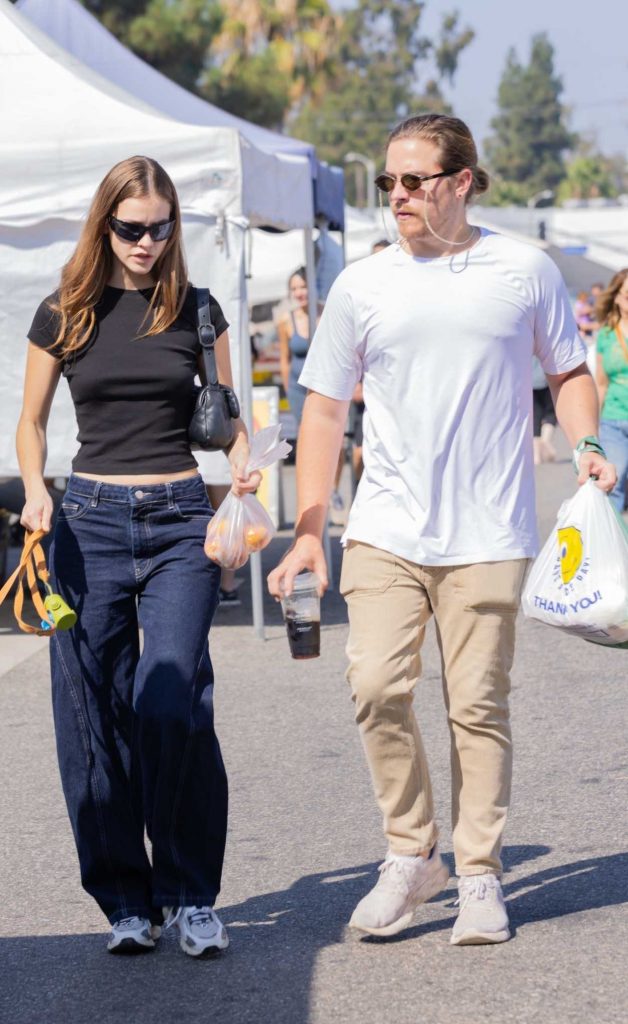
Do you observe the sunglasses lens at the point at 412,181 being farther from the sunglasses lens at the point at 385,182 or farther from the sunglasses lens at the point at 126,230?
the sunglasses lens at the point at 126,230

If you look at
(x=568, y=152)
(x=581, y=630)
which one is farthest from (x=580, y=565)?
(x=568, y=152)

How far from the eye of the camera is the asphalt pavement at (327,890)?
372cm

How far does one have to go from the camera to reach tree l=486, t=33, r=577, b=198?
491ft

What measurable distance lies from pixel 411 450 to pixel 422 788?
852 millimetres

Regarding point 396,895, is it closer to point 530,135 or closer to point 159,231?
point 159,231

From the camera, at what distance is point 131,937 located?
4.01 m

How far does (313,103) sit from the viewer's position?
54562 mm

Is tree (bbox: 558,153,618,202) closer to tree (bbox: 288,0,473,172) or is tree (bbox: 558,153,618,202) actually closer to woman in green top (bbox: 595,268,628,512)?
tree (bbox: 288,0,473,172)

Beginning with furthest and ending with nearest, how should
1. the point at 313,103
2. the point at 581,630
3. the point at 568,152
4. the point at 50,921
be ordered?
the point at 568,152
the point at 313,103
the point at 50,921
the point at 581,630

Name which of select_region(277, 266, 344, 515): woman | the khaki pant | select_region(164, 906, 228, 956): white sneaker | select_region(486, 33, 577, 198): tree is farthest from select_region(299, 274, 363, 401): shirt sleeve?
select_region(486, 33, 577, 198): tree

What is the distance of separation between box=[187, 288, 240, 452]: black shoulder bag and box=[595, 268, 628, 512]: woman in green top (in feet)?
22.3

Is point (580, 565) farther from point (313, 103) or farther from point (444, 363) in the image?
point (313, 103)

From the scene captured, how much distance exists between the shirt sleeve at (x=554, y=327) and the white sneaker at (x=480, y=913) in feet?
4.22

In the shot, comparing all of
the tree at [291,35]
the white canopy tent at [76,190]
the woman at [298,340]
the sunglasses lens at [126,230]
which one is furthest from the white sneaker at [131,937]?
the tree at [291,35]
